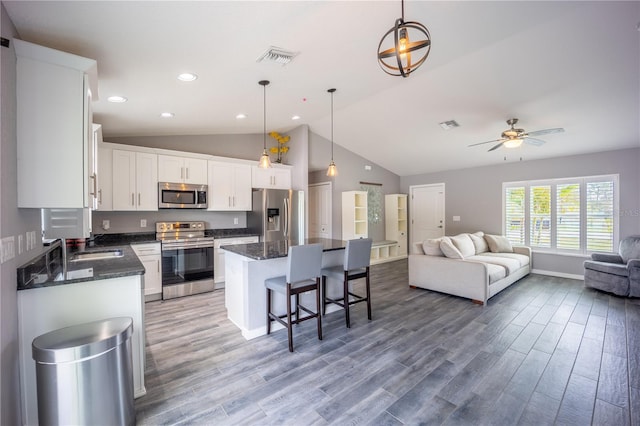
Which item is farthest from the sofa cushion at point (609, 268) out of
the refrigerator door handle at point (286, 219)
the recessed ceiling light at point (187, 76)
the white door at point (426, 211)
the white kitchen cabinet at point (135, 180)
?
the white kitchen cabinet at point (135, 180)

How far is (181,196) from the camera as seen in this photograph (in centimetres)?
455

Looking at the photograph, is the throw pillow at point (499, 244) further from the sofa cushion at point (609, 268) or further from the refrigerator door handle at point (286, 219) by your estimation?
the refrigerator door handle at point (286, 219)

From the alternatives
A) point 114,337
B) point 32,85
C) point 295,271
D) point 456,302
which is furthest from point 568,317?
point 32,85

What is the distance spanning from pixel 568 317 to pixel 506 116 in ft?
→ 9.66

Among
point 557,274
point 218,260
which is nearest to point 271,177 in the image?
point 218,260

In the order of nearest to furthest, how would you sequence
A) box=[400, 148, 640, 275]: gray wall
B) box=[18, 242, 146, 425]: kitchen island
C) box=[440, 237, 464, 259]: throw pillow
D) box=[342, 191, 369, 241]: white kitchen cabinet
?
box=[18, 242, 146, 425]: kitchen island < box=[440, 237, 464, 259]: throw pillow < box=[400, 148, 640, 275]: gray wall < box=[342, 191, 369, 241]: white kitchen cabinet

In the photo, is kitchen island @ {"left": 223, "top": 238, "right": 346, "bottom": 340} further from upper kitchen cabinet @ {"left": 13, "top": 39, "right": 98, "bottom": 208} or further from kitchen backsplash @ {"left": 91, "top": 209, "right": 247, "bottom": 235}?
kitchen backsplash @ {"left": 91, "top": 209, "right": 247, "bottom": 235}

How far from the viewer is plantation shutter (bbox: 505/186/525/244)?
6.21 metres

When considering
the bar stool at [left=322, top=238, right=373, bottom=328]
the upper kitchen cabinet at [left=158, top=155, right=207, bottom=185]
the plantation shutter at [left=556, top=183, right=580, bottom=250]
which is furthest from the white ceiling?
the bar stool at [left=322, top=238, right=373, bottom=328]

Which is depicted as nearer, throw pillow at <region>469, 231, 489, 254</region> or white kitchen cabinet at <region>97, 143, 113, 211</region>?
white kitchen cabinet at <region>97, 143, 113, 211</region>

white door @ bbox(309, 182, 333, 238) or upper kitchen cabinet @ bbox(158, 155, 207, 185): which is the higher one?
upper kitchen cabinet @ bbox(158, 155, 207, 185)

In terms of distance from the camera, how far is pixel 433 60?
3342 mm

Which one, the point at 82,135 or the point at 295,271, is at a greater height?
the point at 82,135

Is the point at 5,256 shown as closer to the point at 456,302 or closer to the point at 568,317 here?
the point at 456,302
